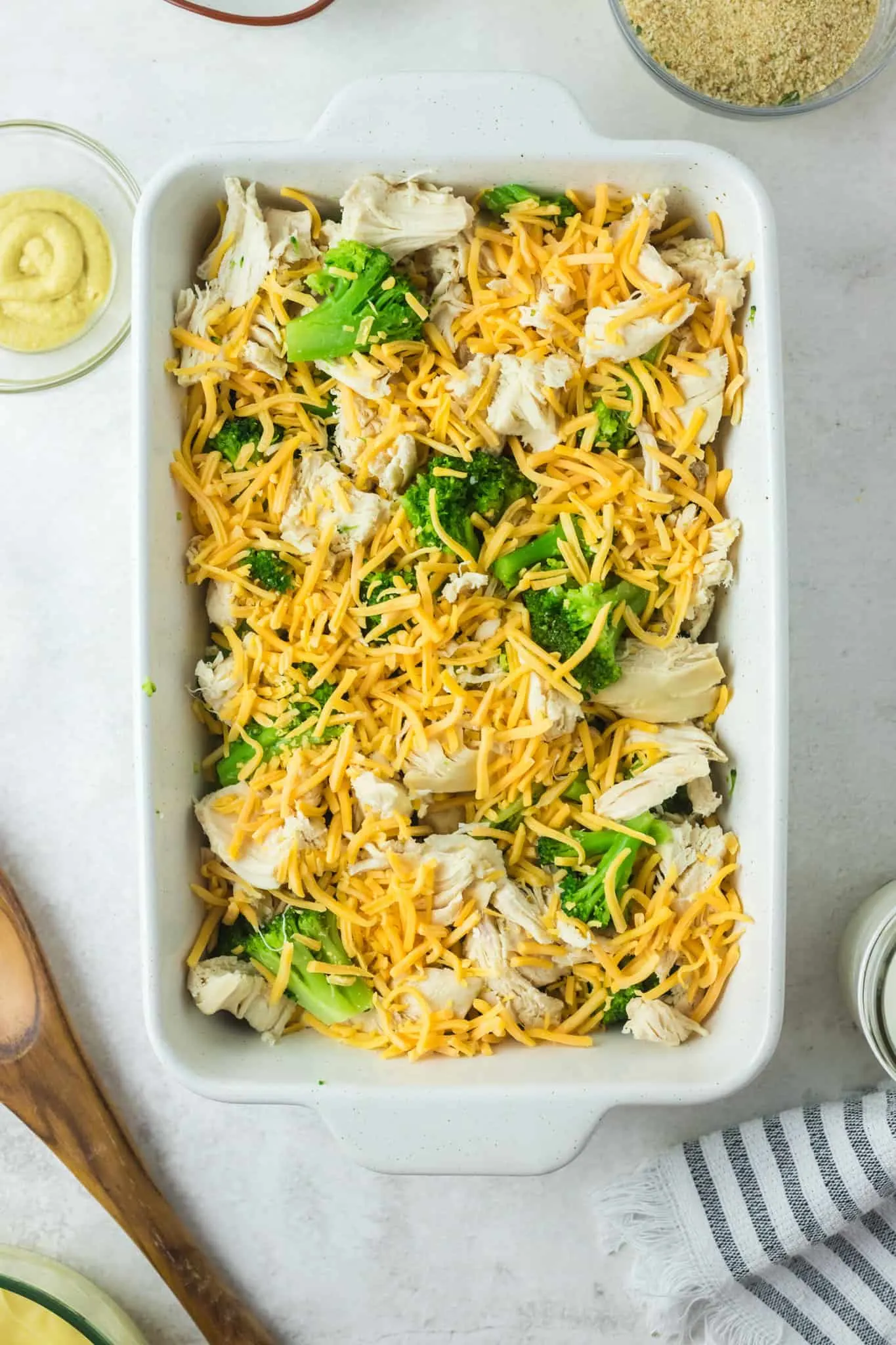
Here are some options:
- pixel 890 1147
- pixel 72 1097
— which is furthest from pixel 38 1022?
pixel 890 1147

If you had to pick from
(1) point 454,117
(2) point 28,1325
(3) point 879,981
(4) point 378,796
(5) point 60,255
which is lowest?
(2) point 28,1325

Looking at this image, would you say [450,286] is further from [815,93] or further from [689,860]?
[689,860]

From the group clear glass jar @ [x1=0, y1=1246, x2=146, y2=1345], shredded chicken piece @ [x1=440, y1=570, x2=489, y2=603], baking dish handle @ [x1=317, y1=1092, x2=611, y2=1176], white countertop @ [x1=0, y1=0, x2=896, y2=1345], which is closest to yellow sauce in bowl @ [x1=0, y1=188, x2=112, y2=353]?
white countertop @ [x1=0, y1=0, x2=896, y2=1345]

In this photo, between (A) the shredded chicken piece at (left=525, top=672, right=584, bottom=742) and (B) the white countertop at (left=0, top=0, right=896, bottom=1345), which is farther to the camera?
(B) the white countertop at (left=0, top=0, right=896, bottom=1345)

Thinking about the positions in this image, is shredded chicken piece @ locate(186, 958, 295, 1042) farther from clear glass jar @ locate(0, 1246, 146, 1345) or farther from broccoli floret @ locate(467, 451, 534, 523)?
broccoli floret @ locate(467, 451, 534, 523)

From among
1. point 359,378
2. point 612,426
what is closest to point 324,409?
point 359,378

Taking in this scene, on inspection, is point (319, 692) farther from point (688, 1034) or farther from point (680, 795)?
point (688, 1034)
